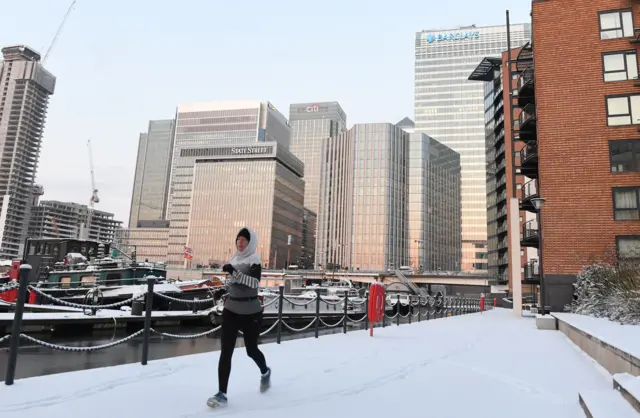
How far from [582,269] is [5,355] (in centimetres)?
2255

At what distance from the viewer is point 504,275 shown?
69.6 meters

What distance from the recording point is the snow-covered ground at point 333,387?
4.11 meters

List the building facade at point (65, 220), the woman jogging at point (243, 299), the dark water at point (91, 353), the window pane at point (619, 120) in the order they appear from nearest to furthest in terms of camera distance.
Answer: the woman jogging at point (243, 299)
the dark water at point (91, 353)
the window pane at point (619, 120)
the building facade at point (65, 220)

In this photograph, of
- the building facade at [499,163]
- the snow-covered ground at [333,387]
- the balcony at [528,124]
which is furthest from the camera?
the building facade at [499,163]

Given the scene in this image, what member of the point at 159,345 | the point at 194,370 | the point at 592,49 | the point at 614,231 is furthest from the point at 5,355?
the point at 592,49

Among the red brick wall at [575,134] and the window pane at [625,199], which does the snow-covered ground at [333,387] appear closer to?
the red brick wall at [575,134]

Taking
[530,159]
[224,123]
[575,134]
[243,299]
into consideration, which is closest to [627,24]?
[575,134]

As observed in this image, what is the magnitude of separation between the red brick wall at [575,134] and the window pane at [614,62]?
404 mm

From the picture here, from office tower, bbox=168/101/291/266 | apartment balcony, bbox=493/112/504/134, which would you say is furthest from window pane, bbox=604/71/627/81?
office tower, bbox=168/101/291/266

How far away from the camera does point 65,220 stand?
187 meters

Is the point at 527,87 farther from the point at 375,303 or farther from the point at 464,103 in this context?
the point at 464,103

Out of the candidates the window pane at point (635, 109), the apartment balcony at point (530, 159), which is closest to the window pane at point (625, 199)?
the window pane at point (635, 109)

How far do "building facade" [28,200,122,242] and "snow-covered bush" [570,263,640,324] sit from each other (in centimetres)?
18553

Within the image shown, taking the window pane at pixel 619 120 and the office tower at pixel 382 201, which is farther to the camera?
the office tower at pixel 382 201
